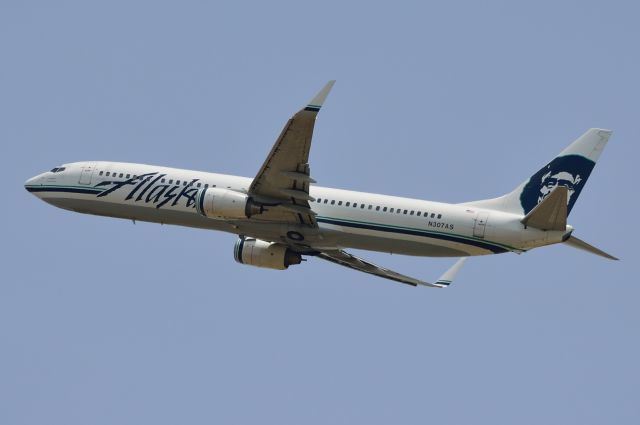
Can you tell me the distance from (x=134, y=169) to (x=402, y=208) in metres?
14.2

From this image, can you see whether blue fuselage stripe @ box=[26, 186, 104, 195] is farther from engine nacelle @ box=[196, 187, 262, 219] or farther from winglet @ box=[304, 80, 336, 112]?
winglet @ box=[304, 80, 336, 112]

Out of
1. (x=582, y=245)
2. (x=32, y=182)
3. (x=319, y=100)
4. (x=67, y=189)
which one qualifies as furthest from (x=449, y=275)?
(x=32, y=182)

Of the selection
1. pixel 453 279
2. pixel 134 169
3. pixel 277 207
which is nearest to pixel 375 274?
pixel 453 279

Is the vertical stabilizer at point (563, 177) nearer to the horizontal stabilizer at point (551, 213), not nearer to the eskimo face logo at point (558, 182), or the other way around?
the eskimo face logo at point (558, 182)

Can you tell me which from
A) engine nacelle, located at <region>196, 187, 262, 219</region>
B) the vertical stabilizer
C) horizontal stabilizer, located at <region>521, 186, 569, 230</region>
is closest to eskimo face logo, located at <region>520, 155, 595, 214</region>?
the vertical stabilizer

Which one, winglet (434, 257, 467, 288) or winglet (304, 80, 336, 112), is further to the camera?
winglet (434, 257, 467, 288)

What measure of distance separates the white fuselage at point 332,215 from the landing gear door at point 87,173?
4 centimetres

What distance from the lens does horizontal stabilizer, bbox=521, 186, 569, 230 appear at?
52438 millimetres

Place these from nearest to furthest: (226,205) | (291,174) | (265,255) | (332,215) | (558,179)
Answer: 1. (291,174)
2. (226,205)
3. (558,179)
4. (332,215)
5. (265,255)

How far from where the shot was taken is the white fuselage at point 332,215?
56.8 metres

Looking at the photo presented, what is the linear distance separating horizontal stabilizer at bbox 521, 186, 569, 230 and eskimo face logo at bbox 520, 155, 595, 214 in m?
2.69

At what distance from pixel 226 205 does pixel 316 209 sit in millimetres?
4931

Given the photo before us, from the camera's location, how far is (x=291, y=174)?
5372 cm

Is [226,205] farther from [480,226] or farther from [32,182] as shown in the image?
[32,182]
